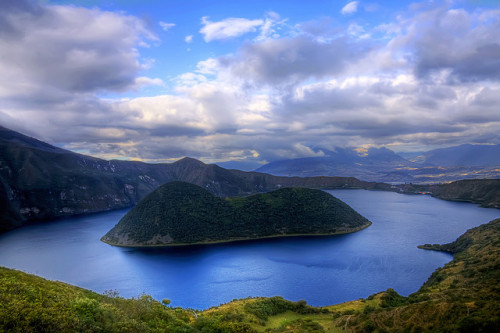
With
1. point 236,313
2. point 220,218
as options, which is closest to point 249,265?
point 220,218

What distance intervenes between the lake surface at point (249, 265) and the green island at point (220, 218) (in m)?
7.13

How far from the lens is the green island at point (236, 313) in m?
20.1

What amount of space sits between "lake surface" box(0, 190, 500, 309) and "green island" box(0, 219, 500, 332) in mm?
24122

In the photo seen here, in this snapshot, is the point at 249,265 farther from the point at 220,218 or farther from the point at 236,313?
the point at 236,313

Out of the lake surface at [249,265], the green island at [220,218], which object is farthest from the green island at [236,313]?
the green island at [220,218]

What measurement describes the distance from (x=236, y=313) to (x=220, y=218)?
99183 mm

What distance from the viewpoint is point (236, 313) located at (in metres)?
44.9

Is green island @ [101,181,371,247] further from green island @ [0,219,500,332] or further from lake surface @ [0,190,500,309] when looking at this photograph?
green island @ [0,219,500,332]

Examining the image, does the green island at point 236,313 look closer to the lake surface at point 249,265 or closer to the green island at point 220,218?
the lake surface at point 249,265

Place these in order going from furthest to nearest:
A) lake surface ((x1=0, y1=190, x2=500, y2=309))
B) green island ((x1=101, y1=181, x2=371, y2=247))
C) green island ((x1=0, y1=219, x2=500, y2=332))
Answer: green island ((x1=101, y1=181, x2=371, y2=247))
lake surface ((x1=0, y1=190, x2=500, y2=309))
green island ((x1=0, y1=219, x2=500, y2=332))

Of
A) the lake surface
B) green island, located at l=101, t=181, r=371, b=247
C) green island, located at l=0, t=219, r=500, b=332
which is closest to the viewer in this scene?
green island, located at l=0, t=219, r=500, b=332

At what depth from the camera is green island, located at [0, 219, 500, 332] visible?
20.1 meters

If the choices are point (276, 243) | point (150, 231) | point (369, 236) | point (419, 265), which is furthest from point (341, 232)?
point (150, 231)

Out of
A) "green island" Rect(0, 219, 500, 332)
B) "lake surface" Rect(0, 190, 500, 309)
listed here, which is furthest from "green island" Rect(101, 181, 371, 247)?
"green island" Rect(0, 219, 500, 332)
